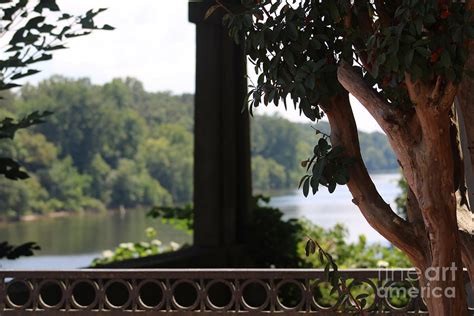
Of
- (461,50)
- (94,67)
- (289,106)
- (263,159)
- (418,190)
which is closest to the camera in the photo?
(461,50)

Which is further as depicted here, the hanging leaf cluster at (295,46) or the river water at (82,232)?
the river water at (82,232)

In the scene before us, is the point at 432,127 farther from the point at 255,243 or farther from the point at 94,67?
the point at 94,67

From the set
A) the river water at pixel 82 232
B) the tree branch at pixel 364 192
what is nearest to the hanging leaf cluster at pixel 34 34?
the tree branch at pixel 364 192

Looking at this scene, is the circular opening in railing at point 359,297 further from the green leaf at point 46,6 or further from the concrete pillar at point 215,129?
the concrete pillar at point 215,129

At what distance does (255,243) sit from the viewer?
7359mm

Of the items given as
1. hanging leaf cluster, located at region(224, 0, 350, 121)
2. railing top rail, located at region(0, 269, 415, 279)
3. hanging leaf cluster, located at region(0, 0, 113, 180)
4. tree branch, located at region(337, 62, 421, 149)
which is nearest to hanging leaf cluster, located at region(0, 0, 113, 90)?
hanging leaf cluster, located at region(0, 0, 113, 180)

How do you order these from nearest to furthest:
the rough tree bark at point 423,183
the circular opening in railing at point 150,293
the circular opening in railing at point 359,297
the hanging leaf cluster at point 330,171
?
1. the rough tree bark at point 423,183
2. the hanging leaf cluster at point 330,171
3. the circular opening in railing at point 359,297
4. the circular opening in railing at point 150,293

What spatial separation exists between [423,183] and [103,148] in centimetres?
2140

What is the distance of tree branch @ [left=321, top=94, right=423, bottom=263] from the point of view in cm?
226

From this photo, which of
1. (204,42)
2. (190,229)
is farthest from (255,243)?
(204,42)

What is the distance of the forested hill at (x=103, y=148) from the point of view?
22.1 m

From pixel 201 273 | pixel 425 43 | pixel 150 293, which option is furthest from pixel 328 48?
pixel 150 293

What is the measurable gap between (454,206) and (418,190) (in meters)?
0.11

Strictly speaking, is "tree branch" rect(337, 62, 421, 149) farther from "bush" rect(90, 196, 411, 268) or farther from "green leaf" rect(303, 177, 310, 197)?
"bush" rect(90, 196, 411, 268)
